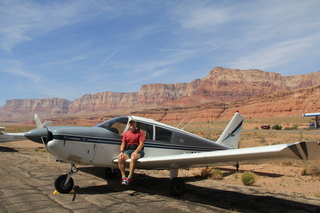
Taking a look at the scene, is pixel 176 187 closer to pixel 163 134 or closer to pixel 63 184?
pixel 163 134

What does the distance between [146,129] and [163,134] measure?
23.3 inches

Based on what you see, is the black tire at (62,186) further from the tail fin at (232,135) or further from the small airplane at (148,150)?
the tail fin at (232,135)

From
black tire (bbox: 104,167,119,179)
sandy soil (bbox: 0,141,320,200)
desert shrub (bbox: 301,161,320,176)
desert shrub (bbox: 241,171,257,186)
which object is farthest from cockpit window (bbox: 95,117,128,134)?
desert shrub (bbox: 301,161,320,176)

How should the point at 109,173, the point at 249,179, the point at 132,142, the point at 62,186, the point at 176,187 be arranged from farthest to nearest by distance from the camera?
1. the point at 109,173
2. the point at 249,179
3. the point at 132,142
4. the point at 176,187
5. the point at 62,186

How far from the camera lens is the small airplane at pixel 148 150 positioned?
533cm

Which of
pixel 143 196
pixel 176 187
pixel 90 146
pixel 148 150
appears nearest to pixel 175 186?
pixel 176 187

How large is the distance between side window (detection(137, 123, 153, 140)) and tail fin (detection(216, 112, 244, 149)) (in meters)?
3.92

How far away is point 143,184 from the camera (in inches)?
328

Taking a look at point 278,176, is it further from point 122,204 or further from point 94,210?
point 94,210

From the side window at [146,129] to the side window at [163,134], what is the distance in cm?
21

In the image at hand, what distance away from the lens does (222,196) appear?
6992 mm

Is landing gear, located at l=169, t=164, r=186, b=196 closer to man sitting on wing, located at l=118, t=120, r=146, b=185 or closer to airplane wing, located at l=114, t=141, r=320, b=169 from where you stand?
airplane wing, located at l=114, t=141, r=320, b=169

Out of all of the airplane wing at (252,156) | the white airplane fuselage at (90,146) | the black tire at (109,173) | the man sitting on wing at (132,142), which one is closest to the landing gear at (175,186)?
the airplane wing at (252,156)

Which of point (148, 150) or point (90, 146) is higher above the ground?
point (90, 146)
